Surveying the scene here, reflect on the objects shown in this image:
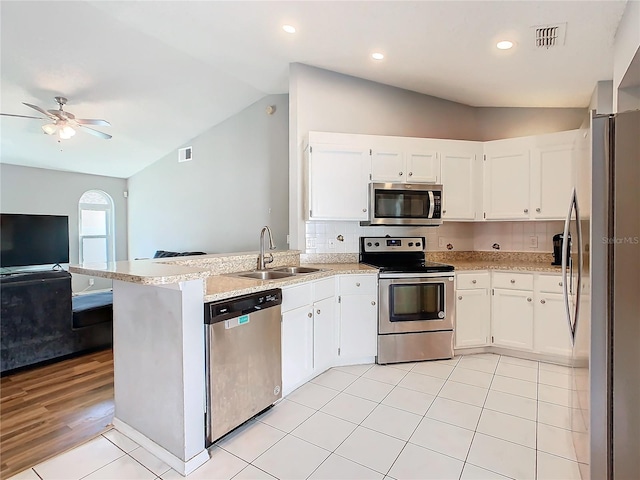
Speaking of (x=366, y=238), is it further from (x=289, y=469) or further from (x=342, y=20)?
(x=289, y=469)

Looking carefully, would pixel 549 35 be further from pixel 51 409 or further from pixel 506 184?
pixel 51 409

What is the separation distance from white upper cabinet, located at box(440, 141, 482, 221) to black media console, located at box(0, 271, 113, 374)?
13.0ft

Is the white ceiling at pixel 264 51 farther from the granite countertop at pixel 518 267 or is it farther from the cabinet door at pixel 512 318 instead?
the cabinet door at pixel 512 318

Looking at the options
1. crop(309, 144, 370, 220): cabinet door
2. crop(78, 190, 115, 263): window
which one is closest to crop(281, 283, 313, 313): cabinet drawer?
crop(309, 144, 370, 220): cabinet door

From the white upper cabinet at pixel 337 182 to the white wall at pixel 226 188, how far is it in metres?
1.34

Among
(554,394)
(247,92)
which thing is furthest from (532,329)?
(247,92)

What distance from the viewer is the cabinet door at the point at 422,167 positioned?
137 inches

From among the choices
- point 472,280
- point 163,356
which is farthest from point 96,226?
point 472,280

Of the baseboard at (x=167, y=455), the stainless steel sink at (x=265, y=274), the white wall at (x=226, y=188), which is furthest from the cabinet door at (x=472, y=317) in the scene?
the baseboard at (x=167, y=455)

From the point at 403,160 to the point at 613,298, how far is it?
232cm

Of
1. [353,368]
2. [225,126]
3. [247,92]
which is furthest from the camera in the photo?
[225,126]

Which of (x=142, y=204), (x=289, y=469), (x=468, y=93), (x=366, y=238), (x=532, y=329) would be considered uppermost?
(x=468, y=93)

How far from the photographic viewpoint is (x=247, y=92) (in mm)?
4719

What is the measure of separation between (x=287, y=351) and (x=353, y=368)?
0.87 metres
